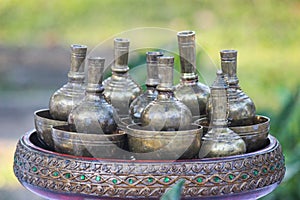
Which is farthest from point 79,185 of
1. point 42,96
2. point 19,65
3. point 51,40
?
point 51,40

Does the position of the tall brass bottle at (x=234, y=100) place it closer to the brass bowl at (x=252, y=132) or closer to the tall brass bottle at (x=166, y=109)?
the brass bowl at (x=252, y=132)

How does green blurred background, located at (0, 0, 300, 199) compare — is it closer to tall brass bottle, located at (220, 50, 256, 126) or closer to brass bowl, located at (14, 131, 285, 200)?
tall brass bottle, located at (220, 50, 256, 126)

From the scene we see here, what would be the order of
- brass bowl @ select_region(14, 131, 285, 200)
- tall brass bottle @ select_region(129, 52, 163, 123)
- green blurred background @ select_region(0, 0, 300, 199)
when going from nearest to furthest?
brass bowl @ select_region(14, 131, 285, 200), tall brass bottle @ select_region(129, 52, 163, 123), green blurred background @ select_region(0, 0, 300, 199)

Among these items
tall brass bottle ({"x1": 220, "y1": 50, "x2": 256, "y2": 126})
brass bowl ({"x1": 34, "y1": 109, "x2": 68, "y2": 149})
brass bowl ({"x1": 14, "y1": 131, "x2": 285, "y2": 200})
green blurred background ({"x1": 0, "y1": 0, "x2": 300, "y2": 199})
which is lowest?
green blurred background ({"x1": 0, "y1": 0, "x2": 300, "y2": 199})

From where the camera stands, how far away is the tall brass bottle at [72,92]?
159 centimetres

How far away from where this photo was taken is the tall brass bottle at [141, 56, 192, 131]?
4.74ft

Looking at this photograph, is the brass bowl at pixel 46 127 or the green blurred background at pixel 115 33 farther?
the green blurred background at pixel 115 33

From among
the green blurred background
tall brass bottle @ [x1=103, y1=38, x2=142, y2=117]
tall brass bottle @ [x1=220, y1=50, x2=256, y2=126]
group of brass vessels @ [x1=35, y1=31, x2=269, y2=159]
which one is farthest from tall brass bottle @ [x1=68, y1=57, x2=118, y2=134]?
the green blurred background

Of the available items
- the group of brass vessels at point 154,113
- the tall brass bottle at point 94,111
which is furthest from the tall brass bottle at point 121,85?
the tall brass bottle at point 94,111

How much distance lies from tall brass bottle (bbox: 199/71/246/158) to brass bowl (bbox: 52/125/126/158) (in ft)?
0.53

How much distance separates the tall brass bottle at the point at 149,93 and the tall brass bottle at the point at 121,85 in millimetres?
52

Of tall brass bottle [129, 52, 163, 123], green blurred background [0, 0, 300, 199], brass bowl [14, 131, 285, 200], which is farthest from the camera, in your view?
green blurred background [0, 0, 300, 199]

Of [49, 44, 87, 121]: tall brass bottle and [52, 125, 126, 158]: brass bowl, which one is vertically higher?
[49, 44, 87, 121]: tall brass bottle

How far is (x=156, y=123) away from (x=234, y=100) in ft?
0.68
